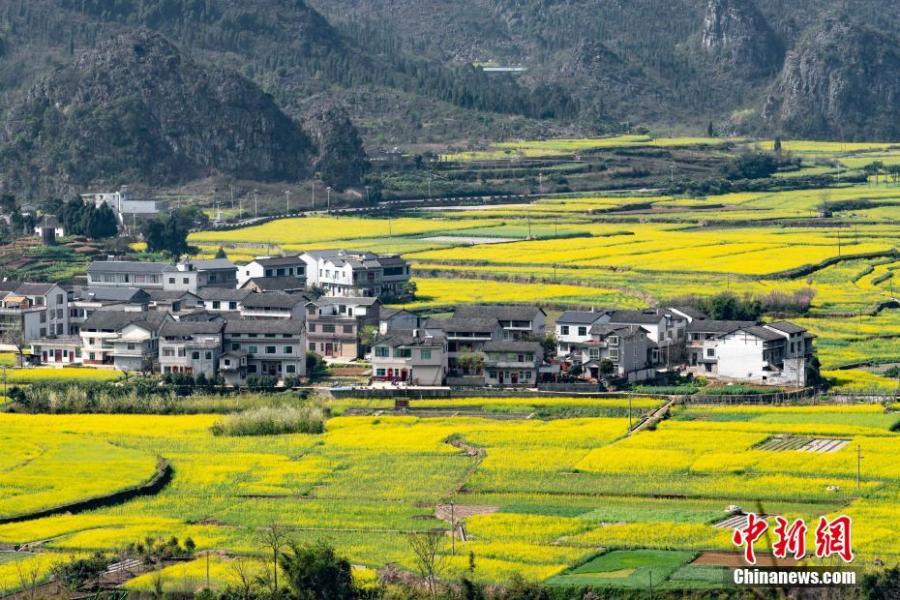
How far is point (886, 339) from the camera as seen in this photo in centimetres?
6544

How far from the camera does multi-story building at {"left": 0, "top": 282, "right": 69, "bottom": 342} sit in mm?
67312

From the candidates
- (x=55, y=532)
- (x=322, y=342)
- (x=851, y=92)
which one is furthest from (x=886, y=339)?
(x=851, y=92)

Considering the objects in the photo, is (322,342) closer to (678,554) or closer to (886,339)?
(886,339)

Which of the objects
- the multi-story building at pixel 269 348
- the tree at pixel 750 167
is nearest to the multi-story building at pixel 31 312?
the multi-story building at pixel 269 348

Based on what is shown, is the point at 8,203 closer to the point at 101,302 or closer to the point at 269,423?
the point at 101,302

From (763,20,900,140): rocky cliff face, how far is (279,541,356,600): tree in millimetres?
130210

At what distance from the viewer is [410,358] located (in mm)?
59031

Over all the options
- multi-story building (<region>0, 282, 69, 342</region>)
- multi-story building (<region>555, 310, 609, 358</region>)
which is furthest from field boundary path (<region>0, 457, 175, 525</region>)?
multi-story building (<region>0, 282, 69, 342</region>)

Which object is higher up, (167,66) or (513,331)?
(167,66)

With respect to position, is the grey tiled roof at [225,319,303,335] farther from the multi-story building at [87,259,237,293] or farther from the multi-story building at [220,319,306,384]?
the multi-story building at [87,259,237,293]

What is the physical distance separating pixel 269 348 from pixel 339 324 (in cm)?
422

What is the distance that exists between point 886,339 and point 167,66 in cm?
6970

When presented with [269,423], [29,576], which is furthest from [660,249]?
[29,576]

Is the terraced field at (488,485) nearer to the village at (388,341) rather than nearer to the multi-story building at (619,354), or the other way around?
the multi-story building at (619,354)
